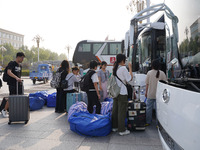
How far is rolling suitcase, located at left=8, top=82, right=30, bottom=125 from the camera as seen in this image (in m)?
5.00

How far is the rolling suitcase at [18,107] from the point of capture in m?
5.00

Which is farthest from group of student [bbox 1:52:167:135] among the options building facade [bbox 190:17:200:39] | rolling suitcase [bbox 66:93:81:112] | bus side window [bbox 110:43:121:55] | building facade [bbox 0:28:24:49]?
building facade [bbox 0:28:24:49]

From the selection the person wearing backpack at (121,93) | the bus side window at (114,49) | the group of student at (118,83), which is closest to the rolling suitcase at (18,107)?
the group of student at (118,83)

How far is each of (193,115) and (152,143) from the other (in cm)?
244

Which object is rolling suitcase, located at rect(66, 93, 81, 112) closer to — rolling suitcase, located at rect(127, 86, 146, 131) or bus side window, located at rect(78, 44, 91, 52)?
rolling suitcase, located at rect(127, 86, 146, 131)

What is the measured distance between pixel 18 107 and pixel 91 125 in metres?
2.11

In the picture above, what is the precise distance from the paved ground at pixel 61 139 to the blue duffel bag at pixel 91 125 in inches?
4.4

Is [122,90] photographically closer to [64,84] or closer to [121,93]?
[121,93]

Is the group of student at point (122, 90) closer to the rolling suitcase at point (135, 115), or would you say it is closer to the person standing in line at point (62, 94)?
the rolling suitcase at point (135, 115)

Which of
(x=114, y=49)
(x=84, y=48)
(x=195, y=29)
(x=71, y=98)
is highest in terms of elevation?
(x=84, y=48)

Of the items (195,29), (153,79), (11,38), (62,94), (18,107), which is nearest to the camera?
(195,29)

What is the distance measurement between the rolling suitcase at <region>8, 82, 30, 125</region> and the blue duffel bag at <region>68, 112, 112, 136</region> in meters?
1.46

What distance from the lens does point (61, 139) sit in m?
4.08

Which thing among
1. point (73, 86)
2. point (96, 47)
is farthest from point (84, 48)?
point (73, 86)
